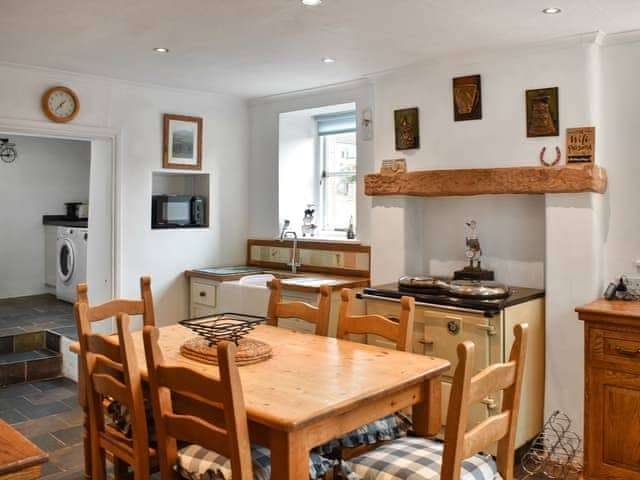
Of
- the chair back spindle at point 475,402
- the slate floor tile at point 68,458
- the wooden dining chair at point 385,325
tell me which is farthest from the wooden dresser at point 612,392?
the slate floor tile at point 68,458

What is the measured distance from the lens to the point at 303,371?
2.21 metres

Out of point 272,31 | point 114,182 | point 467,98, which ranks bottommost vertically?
point 114,182

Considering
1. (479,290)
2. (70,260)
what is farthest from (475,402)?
(70,260)

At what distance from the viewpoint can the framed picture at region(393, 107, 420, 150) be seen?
13.1ft

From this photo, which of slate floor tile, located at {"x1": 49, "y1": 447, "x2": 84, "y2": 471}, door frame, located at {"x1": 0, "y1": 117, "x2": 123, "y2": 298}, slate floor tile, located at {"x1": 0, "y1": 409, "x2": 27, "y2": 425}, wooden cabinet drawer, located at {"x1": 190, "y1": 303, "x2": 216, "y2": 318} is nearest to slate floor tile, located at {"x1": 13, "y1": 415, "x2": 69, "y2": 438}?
slate floor tile, located at {"x1": 0, "y1": 409, "x2": 27, "y2": 425}

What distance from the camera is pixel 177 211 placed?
505 cm

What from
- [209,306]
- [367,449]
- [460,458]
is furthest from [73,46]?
[460,458]

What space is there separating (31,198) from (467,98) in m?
5.63

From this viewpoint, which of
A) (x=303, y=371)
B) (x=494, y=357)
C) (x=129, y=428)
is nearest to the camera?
(x=303, y=371)

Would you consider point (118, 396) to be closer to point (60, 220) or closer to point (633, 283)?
point (633, 283)

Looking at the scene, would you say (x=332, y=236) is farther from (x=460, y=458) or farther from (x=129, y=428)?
(x=460, y=458)

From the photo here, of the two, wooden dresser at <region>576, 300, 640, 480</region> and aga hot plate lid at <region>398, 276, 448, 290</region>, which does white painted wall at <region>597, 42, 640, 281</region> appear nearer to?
wooden dresser at <region>576, 300, 640, 480</region>

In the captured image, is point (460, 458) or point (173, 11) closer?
point (460, 458)

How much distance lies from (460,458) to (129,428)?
A: 4.43ft
